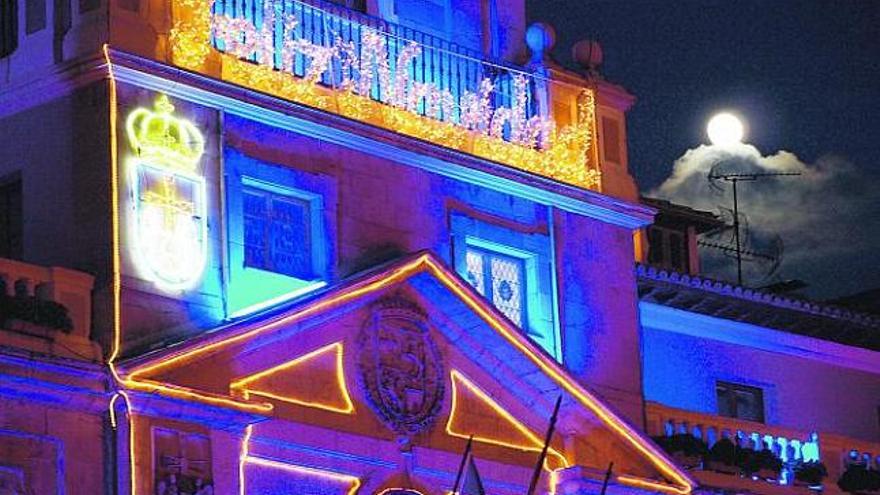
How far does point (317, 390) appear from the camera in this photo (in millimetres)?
30422

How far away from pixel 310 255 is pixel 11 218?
3.78 metres

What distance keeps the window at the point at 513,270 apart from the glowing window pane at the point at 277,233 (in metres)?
2.63

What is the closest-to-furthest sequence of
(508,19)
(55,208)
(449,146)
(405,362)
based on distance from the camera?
(55,208)
(405,362)
(449,146)
(508,19)

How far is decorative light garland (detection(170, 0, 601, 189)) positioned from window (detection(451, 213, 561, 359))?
3.51ft

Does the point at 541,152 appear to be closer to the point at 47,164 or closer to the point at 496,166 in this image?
the point at 496,166

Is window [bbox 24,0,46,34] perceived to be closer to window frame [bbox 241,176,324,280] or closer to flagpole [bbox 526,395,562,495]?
window frame [bbox 241,176,324,280]

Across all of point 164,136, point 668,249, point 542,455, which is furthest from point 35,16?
point 668,249

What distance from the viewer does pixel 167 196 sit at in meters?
29.7

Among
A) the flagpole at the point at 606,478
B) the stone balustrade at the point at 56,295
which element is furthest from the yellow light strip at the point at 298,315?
the flagpole at the point at 606,478

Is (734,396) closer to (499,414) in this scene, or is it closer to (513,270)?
(513,270)

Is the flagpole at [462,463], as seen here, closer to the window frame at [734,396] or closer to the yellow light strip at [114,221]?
the yellow light strip at [114,221]

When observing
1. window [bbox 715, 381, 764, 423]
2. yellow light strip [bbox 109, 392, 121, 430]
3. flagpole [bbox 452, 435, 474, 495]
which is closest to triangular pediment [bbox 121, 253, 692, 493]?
yellow light strip [bbox 109, 392, 121, 430]

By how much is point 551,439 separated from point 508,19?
267 inches

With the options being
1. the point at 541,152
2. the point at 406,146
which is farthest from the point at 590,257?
the point at 406,146
